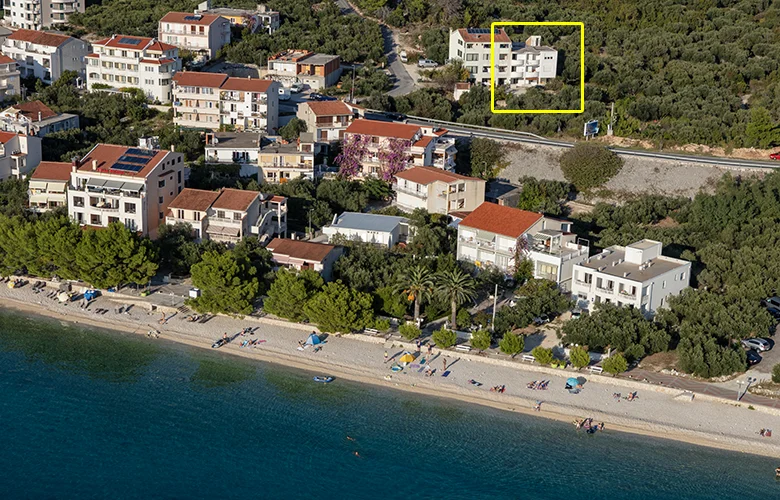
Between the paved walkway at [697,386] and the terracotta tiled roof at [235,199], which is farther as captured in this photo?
the terracotta tiled roof at [235,199]

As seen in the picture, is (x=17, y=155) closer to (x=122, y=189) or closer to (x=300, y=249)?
(x=122, y=189)

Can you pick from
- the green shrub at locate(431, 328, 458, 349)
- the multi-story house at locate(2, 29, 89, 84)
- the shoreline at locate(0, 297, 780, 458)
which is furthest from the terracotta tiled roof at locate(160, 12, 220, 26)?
the green shrub at locate(431, 328, 458, 349)

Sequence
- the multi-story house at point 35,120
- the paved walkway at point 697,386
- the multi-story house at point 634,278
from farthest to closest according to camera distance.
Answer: the multi-story house at point 35,120
the multi-story house at point 634,278
the paved walkway at point 697,386

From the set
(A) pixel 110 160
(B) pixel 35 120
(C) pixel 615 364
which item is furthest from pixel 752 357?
(B) pixel 35 120

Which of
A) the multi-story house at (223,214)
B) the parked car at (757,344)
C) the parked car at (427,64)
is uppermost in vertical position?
the parked car at (427,64)

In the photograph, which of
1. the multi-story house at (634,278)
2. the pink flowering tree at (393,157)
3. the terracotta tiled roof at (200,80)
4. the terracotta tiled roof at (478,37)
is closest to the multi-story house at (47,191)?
the terracotta tiled roof at (200,80)

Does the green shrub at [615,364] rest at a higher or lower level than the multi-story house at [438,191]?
lower

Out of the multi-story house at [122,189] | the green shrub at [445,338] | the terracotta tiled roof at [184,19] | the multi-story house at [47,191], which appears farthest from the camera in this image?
the terracotta tiled roof at [184,19]

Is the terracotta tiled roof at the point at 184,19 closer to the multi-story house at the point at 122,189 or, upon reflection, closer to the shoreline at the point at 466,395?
the multi-story house at the point at 122,189
